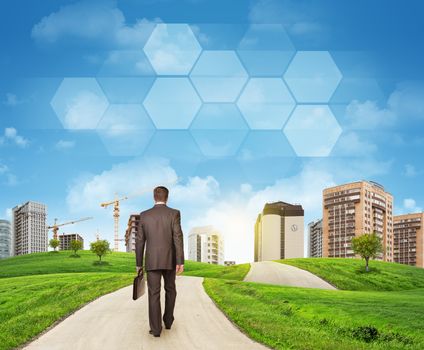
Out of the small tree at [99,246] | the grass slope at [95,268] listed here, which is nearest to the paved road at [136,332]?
the grass slope at [95,268]

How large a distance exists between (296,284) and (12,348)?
34426 mm

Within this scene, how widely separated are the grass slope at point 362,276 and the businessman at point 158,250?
36.1m

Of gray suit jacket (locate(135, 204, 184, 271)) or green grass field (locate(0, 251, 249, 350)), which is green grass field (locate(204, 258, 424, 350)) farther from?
green grass field (locate(0, 251, 249, 350))

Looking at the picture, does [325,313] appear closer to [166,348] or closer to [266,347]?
[266,347]

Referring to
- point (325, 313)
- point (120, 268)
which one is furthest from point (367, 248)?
point (325, 313)

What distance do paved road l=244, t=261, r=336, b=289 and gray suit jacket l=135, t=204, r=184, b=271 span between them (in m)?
33.2

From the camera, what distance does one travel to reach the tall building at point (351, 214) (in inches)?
6570

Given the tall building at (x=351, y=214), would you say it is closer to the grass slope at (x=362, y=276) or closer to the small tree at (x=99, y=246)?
the grass slope at (x=362, y=276)

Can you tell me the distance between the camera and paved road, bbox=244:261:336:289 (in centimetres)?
4241

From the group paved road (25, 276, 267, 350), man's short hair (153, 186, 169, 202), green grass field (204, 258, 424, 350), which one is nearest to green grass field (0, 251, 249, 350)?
paved road (25, 276, 267, 350)

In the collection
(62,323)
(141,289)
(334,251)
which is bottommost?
(334,251)

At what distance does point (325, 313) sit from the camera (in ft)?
58.8

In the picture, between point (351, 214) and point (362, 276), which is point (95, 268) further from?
point (351, 214)

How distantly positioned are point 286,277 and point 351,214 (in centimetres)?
12761
